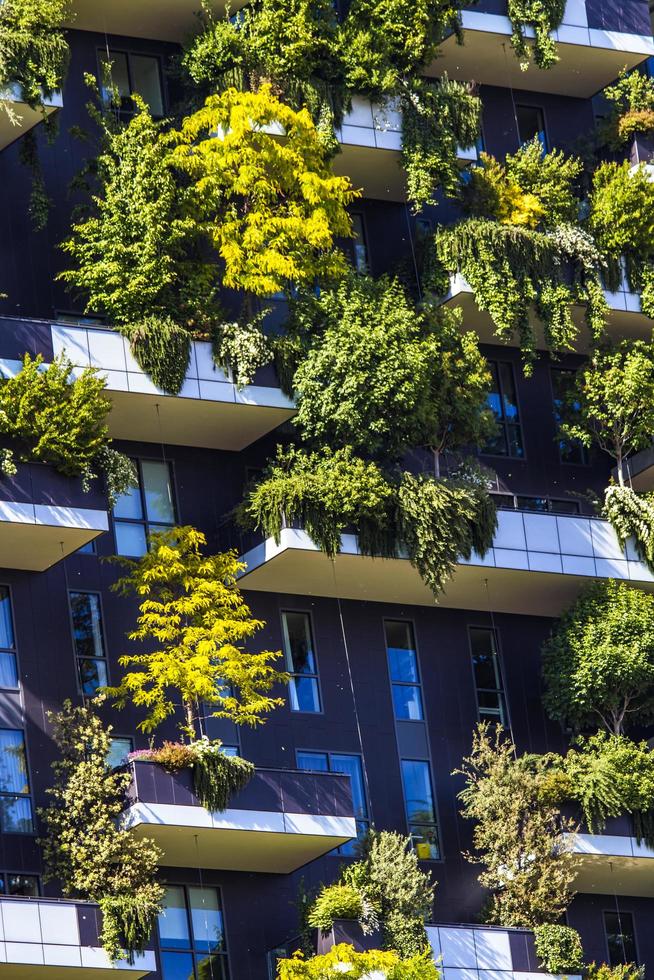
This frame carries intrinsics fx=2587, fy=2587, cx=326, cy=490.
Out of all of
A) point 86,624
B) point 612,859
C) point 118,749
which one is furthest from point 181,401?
point 612,859

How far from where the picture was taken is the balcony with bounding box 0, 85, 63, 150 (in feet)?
156

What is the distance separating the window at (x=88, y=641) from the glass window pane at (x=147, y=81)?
10861 mm

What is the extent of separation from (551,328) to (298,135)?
651 centimetres

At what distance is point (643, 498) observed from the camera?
5212 centimetres

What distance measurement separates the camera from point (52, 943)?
41.8 m

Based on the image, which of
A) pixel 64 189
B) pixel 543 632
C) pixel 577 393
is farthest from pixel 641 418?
pixel 64 189

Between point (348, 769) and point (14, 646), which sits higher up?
point (14, 646)

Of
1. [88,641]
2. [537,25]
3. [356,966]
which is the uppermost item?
[537,25]

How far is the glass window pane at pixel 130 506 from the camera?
159ft

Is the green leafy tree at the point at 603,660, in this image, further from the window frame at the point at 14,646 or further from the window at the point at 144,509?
the window frame at the point at 14,646

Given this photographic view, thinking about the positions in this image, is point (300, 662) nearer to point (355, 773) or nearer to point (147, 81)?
point (355, 773)

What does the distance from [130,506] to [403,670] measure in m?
6.30

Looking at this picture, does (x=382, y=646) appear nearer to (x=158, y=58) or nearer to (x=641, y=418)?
(x=641, y=418)

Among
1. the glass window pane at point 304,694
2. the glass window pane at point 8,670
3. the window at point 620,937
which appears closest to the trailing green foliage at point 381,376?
the glass window pane at point 304,694
